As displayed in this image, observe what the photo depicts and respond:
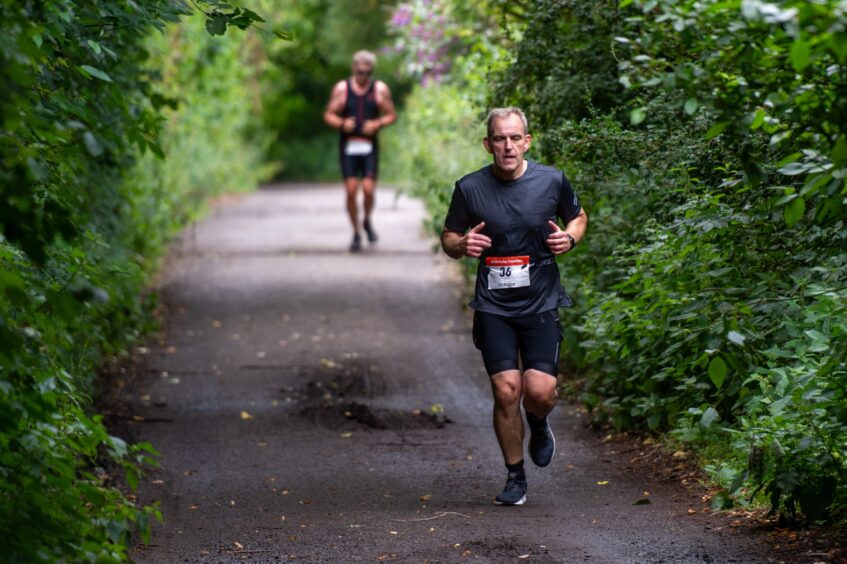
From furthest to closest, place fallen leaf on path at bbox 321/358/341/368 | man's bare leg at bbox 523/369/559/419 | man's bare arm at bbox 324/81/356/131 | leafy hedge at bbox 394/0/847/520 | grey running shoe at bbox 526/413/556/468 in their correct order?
man's bare arm at bbox 324/81/356/131
fallen leaf on path at bbox 321/358/341/368
grey running shoe at bbox 526/413/556/468
man's bare leg at bbox 523/369/559/419
leafy hedge at bbox 394/0/847/520

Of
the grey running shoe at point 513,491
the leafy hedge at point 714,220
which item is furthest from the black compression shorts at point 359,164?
the grey running shoe at point 513,491

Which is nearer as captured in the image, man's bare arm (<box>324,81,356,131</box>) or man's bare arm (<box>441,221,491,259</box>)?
man's bare arm (<box>441,221,491,259</box>)

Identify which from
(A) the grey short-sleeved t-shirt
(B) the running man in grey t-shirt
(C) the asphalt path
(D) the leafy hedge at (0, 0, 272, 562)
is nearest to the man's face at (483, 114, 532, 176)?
(B) the running man in grey t-shirt

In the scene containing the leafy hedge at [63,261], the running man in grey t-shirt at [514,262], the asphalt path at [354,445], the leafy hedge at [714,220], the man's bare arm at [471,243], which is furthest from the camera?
the running man in grey t-shirt at [514,262]

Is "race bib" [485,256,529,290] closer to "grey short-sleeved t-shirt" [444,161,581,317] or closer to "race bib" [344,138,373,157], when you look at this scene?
"grey short-sleeved t-shirt" [444,161,581,317]

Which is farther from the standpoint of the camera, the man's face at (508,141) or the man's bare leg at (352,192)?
the man's bare leg at (352,192)

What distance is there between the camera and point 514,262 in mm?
6836

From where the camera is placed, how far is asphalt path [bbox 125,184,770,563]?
6.25 metres

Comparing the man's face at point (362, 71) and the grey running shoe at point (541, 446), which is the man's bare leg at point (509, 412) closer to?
the grey running shoe at point (541, 446)

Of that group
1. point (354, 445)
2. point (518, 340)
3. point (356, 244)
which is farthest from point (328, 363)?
point (356, 244)

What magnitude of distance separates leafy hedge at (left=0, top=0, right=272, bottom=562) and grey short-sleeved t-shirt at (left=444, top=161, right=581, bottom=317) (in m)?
1.49

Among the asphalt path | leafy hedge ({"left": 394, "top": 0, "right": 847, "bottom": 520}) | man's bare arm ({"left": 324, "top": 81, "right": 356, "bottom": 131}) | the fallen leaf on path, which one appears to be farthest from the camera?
man's bare arm ({"left": 324, "top": 81, "right": 356, "bottom": 131})

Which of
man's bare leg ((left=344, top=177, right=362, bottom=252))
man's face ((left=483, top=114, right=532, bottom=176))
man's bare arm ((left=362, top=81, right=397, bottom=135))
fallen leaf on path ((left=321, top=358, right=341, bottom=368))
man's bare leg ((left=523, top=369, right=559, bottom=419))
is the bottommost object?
fallen leaf on path ((left=321, top=358, right=341, bottom=368))

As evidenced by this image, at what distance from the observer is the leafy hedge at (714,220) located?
4.80 metres
